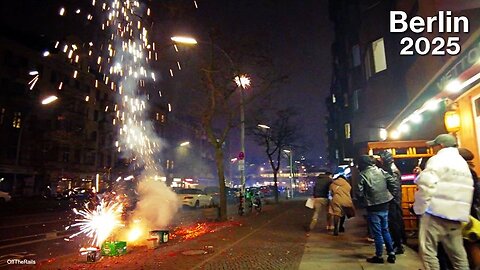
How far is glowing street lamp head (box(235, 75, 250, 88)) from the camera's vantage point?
1684cm

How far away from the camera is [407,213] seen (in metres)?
9.77

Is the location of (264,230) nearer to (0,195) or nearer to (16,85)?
(0,195)

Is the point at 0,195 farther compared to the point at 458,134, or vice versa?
the point at 0,195

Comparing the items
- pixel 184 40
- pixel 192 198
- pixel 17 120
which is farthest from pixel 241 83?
pixel 17 120

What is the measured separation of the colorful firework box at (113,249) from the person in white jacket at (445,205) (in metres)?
6.77

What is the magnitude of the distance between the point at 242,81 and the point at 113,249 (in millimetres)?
10697

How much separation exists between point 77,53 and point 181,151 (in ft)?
116

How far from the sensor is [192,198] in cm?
2669

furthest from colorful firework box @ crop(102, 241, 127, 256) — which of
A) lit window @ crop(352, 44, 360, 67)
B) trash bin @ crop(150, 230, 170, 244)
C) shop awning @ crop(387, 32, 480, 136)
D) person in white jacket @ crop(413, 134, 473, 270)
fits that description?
lit window @ crop(352, 44, 360, 67)

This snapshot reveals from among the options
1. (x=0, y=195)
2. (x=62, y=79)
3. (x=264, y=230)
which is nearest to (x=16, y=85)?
(x=62, y=79)

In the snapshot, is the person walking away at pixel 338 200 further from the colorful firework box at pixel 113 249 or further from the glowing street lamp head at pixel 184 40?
the glowing street lamp head at pixel 184 40

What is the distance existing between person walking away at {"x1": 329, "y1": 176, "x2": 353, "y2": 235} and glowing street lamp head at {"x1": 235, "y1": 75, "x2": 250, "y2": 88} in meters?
7.65

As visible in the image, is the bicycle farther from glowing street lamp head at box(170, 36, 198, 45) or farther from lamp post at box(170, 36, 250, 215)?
glowing street lamp head at box(170, 36, 198, 45)

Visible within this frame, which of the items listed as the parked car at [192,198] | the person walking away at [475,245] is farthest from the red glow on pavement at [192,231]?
the parked car at [192,198]
